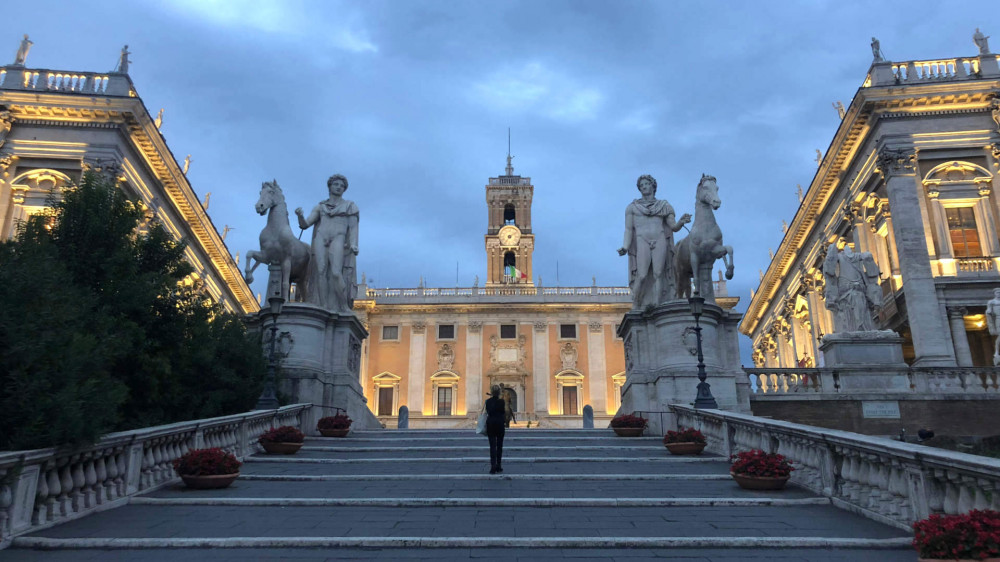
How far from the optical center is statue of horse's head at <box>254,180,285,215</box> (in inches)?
669

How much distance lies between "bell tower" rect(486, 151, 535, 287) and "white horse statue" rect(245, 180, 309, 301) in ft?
170

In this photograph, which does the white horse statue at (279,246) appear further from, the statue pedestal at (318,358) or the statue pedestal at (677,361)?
the statue pedestal at (677,361)

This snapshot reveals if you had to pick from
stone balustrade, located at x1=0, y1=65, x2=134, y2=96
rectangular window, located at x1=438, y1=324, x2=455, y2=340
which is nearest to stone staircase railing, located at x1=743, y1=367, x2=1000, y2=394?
stone balustrade, located at x1=0, y1=65, x2=134, y2=96

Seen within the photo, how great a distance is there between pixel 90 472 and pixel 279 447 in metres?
4.68

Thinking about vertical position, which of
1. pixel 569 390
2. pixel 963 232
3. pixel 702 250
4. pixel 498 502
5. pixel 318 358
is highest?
pixel 963 232

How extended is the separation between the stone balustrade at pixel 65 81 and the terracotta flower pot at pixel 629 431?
25.8 meters

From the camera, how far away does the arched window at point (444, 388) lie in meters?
52.4

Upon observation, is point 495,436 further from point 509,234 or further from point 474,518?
point 509,234

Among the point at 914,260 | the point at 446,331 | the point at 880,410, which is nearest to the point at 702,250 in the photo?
the point at 880,410

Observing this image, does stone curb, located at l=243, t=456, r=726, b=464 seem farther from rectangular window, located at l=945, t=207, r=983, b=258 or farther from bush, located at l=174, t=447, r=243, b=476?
rectangular window, located at l=945, t=207, r=983, b=258

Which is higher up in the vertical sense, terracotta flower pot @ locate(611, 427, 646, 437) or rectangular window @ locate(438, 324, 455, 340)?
rectangular window @ locate(438, 324, 455, 340)

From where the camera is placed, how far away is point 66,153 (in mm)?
28094

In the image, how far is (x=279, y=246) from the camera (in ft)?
55.1

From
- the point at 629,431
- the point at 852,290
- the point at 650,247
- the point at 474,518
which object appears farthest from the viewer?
the point at 852,290
